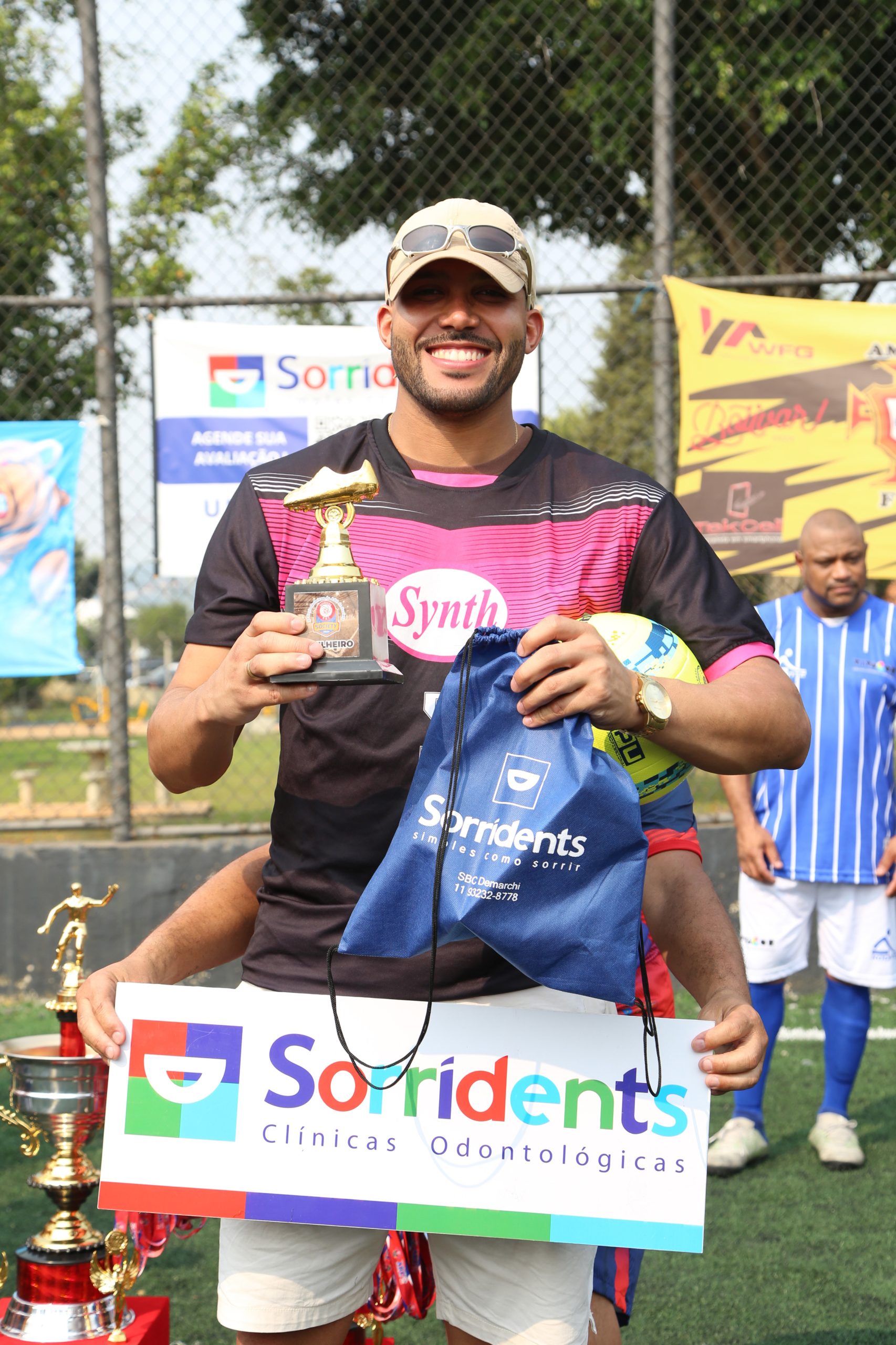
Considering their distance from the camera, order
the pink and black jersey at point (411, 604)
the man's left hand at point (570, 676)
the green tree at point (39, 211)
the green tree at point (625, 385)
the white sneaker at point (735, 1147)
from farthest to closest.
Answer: the green tree at point (39, 211) → the green tree at point (625, 385) → the white sneaker at point (735, 1147) → the pink and black jersey at point (411, 604) → the man's left hand at point (570, 676)

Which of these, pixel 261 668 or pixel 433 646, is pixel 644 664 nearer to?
pixel 433 646

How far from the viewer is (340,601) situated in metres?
1.78

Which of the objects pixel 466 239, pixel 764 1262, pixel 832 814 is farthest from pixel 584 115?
pixel 466 239

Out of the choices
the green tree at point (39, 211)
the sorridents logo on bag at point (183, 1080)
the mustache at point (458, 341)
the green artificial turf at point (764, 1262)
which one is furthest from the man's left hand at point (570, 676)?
the green tree at point (39, 211)

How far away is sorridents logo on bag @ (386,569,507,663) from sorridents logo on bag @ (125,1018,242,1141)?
0.65m

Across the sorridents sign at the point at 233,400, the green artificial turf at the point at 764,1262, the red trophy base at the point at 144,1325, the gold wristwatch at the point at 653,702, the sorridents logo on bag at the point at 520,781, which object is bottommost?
the green artificial turf at the point at 764,1262

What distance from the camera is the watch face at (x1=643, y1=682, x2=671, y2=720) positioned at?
170 centimetres

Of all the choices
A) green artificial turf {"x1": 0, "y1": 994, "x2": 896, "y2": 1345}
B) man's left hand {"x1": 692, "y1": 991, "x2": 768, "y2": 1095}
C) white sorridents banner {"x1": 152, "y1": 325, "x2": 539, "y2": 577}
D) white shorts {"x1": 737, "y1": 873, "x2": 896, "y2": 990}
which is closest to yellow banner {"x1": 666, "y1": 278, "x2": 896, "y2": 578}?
white sorridents banner {"x1": 152, "y1": 325, "x2": 539, "y2": 577}

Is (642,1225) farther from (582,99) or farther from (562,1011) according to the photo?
(582,99)

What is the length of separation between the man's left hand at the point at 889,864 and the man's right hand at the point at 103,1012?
144 inches

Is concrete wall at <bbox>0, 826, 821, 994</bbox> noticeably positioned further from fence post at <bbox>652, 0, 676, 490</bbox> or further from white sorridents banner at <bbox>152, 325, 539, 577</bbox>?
fence post at <bbox>652, 0, 676, 490</bbox>

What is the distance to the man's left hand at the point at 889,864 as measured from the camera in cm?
502

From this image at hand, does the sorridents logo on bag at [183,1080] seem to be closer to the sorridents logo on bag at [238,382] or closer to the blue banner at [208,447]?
the blue banner at [208,447]

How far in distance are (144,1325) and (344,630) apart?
1835 millimetres
